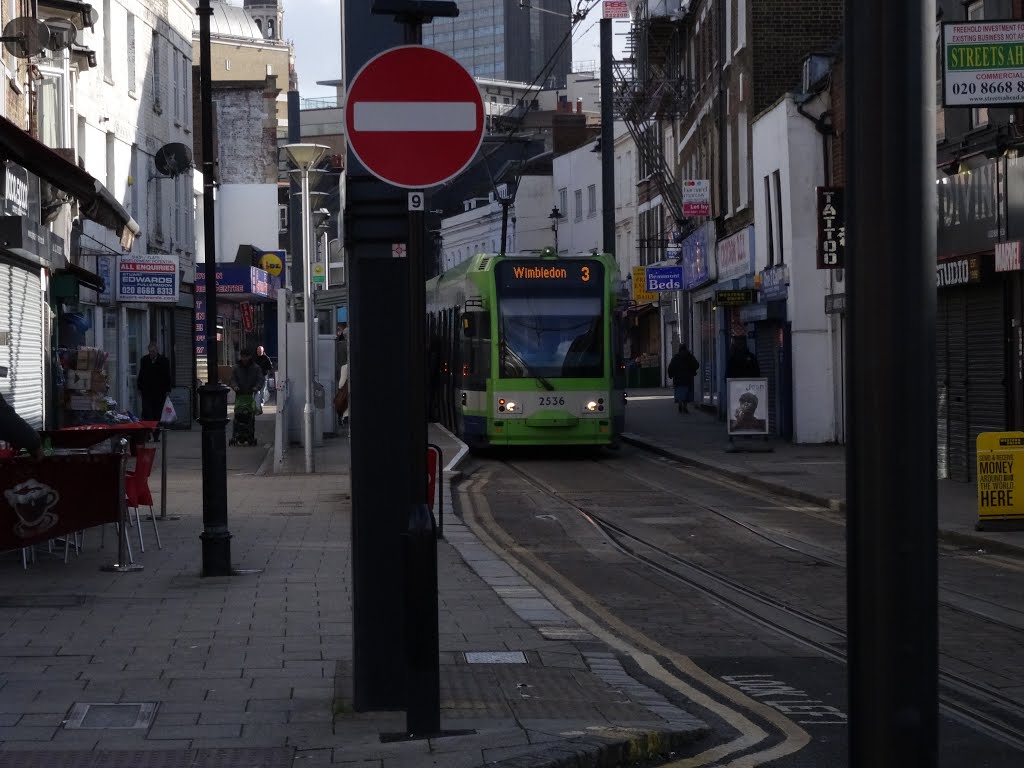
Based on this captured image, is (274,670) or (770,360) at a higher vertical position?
(770,360)

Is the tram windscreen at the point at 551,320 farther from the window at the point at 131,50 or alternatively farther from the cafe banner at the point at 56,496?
the window at the point at 131,50

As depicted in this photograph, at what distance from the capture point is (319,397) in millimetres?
26938

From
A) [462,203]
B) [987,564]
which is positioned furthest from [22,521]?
[462,203]

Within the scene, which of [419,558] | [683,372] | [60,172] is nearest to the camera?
[419,558]

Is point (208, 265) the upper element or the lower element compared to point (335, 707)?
upper

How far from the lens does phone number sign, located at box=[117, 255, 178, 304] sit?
1334 inches

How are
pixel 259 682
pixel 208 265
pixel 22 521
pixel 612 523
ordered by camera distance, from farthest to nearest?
pixel 612 523, pixel 208 265, pixel 22 521, pixel 259 682

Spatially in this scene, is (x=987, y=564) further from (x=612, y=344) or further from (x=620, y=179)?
(x=620, y=179)

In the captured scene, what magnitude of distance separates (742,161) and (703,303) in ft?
33.2

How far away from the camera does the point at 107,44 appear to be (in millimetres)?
36781

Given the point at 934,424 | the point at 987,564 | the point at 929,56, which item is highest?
the point at 929,56

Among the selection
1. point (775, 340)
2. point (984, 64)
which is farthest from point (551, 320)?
point (984, 64)

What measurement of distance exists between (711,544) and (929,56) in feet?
38.9

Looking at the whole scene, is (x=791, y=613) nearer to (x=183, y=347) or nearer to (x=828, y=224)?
(x=828, y=224)
